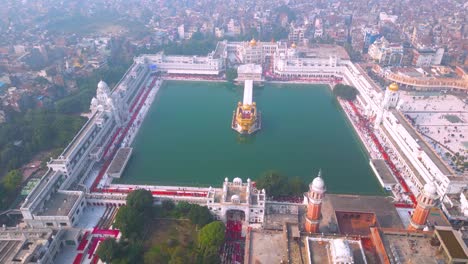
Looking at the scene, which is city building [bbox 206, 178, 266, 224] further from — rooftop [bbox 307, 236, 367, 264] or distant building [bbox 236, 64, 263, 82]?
distant building [bbox 236, 64, 263, 82]

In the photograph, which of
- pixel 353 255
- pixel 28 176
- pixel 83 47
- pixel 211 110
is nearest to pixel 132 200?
pixel 28 176

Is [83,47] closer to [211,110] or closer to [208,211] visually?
[211,110]

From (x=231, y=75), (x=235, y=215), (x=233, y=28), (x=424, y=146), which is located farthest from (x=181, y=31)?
(x=424, y=146)

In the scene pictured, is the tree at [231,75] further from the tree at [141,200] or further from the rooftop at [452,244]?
the rooftop at [452,244]

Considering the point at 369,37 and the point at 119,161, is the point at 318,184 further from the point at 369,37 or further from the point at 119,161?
the point at 369,37

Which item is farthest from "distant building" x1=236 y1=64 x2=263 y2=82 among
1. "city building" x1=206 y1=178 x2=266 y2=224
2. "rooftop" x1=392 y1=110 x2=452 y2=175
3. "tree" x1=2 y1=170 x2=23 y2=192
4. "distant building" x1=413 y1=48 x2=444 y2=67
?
"tree" x1=2 y1=170 x2=23 y2=192

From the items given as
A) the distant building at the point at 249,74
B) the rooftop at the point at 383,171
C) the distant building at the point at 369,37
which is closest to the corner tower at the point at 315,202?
the rooftop at the point at 383,171

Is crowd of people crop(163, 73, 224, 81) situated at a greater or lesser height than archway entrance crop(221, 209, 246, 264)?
greater
